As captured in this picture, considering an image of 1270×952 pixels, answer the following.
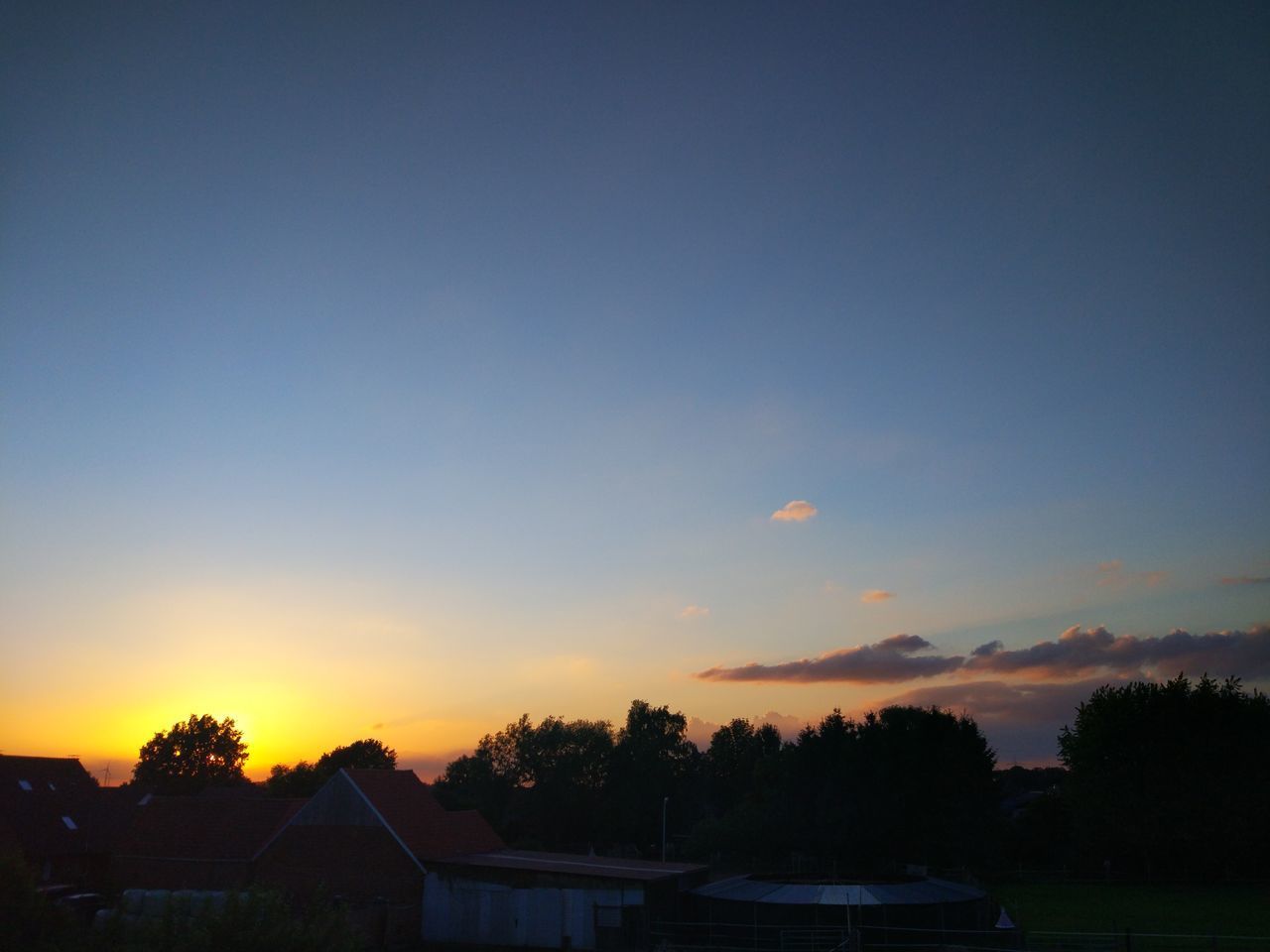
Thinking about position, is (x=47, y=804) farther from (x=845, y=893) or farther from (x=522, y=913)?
(x=845, y=893)

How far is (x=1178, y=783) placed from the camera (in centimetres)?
7138

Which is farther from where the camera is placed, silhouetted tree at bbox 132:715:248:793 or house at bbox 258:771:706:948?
silhouetted tree at bbox 132:715:248:793

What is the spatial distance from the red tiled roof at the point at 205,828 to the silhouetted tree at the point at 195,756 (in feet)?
199

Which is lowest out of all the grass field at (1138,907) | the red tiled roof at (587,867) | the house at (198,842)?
the grass field at (1138,907)

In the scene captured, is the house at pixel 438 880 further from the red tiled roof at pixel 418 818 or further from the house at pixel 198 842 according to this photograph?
the house at pixel 198 842

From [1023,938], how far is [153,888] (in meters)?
39.7

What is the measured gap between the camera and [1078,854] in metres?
76.9

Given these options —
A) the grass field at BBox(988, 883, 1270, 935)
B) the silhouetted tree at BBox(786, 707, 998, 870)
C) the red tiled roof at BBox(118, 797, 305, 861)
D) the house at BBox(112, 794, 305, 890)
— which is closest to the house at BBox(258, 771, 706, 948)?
the house at BBox(112, 794, 305, 890)

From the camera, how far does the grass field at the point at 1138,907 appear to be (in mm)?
45969

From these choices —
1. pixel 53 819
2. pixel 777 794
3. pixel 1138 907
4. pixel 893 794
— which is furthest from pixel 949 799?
pixel 53 819

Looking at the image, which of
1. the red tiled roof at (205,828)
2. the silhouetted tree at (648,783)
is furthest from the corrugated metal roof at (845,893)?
the silhouetted tree at (648,783)

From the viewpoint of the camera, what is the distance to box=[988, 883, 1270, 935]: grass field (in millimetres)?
45969

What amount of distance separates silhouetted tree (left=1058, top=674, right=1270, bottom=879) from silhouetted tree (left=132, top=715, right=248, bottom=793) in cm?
8892

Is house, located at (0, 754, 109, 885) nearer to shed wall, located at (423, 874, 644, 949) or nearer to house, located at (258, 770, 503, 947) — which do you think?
house, located at (258, 770, 503, 947)
